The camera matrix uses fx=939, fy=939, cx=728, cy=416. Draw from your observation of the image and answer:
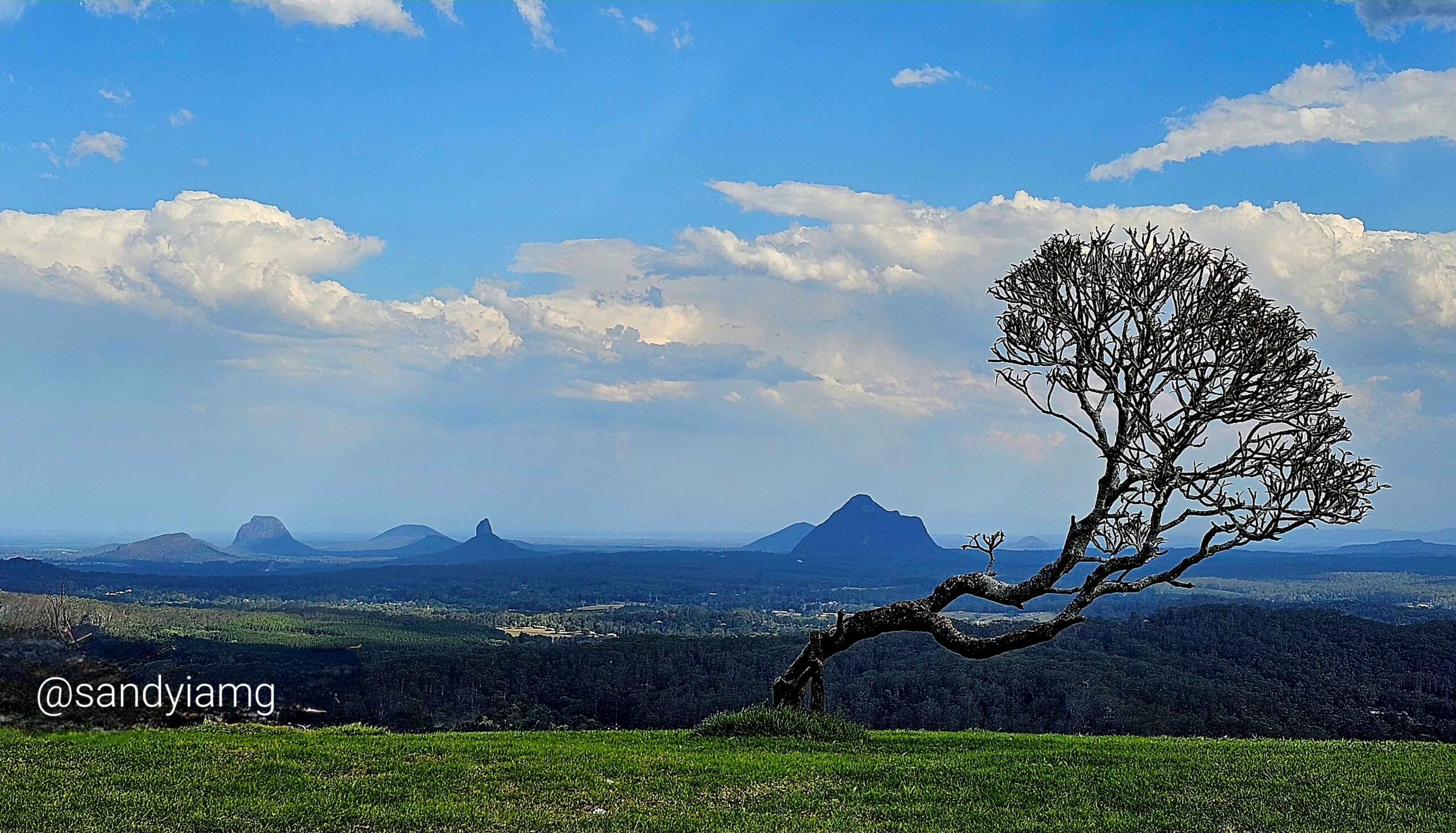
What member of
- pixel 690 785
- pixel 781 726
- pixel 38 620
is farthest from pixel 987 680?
pixel 690 785

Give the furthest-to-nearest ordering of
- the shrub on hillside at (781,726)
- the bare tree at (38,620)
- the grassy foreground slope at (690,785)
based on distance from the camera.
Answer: the bare tree at (38,620) < the shrub on hillside at (781,726) < the grassy foreground slope at (690,785)

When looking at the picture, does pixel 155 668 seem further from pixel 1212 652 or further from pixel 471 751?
pixel 1212 652

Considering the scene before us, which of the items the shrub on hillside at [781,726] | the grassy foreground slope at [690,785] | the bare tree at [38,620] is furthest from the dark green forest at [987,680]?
the grassy foreground slope at [690,785]

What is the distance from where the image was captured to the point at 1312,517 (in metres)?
14.7

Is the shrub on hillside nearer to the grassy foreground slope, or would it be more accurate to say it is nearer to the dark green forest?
the grassy foreground slope

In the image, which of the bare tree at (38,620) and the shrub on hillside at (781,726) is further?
the bare tree at (38,620)

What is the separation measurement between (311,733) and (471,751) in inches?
127

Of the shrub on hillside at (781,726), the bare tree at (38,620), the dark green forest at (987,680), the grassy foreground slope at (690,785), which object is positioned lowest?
the dark green forest at (987,680)

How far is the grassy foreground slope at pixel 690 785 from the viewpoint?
9664 millimetres

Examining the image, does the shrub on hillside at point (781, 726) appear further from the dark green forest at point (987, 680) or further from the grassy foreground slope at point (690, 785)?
the dark green forest at point (987, 680)

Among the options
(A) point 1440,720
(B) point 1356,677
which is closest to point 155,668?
(A) point 1440,720

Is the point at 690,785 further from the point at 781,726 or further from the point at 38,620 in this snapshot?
the point at 38,620

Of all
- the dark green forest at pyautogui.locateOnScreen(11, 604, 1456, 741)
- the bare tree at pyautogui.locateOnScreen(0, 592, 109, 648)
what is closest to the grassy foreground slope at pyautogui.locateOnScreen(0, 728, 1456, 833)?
the bare tree at pyautogui.locateOnScreen(0, 592, 109, 648)

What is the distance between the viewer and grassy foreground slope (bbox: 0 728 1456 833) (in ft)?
31.7
